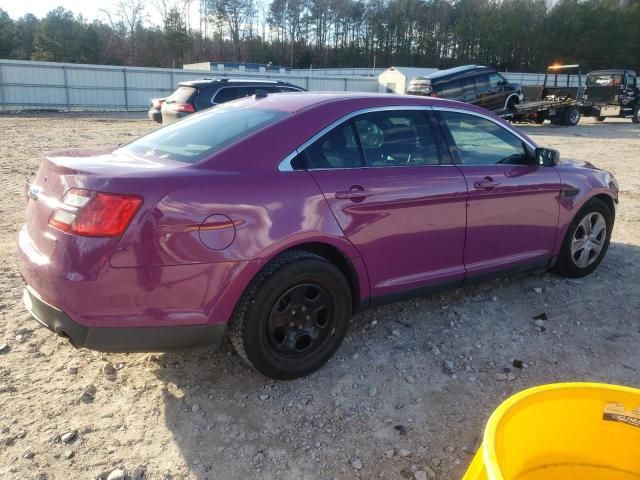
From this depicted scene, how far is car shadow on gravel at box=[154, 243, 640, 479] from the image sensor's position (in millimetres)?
2512

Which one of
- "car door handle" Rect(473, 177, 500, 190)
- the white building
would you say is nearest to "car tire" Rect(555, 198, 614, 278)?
"car door handle" Rect(473, 177, 500, 190)

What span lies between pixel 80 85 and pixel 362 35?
6922 centimetres

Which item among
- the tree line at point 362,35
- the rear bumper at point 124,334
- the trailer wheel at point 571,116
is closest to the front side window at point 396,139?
the rear bumper at point 124,334

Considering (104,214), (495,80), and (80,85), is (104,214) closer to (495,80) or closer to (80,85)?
(495,80)

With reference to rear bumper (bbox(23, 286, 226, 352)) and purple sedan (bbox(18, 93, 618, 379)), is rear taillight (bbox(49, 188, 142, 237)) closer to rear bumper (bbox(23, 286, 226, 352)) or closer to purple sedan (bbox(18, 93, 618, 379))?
purple sedan (bbox(18, 93, 618, 379))

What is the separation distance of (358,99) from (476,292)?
1.99 metres

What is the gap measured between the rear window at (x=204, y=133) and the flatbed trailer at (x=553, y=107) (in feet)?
60.7

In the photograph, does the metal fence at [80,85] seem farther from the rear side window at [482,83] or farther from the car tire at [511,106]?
the car tire at [511,106]

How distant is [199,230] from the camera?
254cm

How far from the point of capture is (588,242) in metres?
4.70

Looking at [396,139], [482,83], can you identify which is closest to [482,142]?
[396,139]

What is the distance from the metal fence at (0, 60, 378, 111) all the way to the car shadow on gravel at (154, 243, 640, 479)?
82.1 feet

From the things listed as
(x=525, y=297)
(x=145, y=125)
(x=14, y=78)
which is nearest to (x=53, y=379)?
(x=525, y=297)

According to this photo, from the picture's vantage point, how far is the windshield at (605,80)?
23.2m
